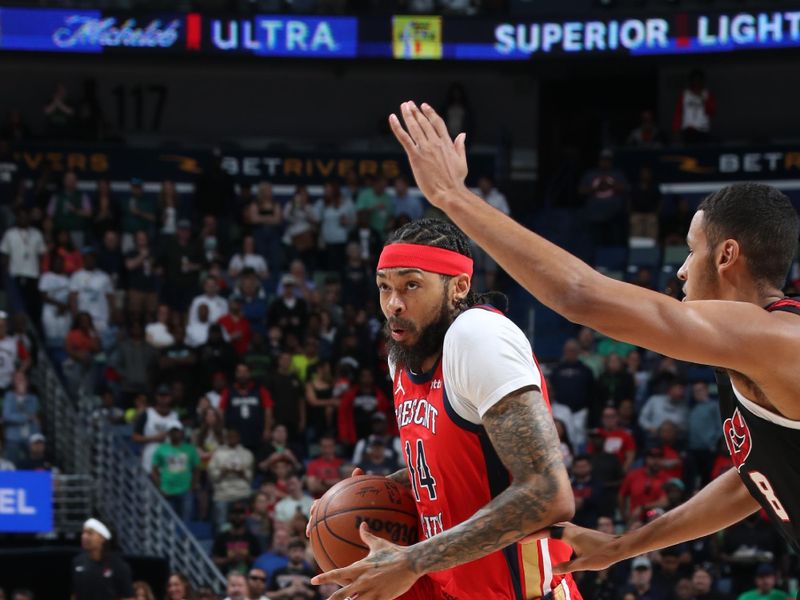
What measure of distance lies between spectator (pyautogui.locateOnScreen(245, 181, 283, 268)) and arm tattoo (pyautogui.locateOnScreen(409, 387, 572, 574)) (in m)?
14.7

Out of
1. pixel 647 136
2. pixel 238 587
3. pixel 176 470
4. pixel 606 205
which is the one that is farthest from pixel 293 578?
pixel 647 136

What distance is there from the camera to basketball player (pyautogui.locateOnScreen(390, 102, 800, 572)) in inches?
115

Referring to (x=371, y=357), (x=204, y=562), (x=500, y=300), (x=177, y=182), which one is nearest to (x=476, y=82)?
(x=177, y=182)

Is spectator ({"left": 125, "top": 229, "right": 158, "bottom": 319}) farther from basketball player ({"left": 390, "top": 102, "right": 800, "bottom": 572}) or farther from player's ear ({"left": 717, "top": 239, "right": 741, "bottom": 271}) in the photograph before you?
player's ear ({"left": 717, "top": 239, "right": 741, "bottom": 271})

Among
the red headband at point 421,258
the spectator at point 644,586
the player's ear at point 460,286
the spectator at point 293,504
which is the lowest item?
the spectator at point 644,586

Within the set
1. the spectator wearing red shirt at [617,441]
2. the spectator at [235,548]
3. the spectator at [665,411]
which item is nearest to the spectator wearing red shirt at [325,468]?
the spectator at [235,548]

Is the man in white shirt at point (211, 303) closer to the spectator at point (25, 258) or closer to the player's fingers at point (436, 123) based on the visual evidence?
the spectator at point (25, 258)

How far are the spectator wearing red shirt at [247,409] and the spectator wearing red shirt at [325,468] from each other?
2.92 feet

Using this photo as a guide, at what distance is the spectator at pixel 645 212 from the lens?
18266mm

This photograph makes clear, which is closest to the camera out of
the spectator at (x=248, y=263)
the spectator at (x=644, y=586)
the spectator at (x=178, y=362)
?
the spectator at (x=644, y=586)

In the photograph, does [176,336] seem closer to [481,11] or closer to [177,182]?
[177,182]

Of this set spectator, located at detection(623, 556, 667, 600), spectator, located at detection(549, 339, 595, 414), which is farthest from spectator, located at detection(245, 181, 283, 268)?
spectator, located at detection(623, 556, 667, 600)

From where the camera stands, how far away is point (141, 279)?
666 inches

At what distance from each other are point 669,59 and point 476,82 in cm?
372
